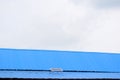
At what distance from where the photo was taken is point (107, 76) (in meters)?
25.7

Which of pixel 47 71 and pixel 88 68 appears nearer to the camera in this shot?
pixel 47 71

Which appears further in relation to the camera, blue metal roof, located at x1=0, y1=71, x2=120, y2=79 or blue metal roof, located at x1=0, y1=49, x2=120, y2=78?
blue metal roof, located at x1=0, y1=49, x2=120, y2=78

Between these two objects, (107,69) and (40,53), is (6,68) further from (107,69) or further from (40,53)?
(107,69)

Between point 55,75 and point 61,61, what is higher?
point 61,61

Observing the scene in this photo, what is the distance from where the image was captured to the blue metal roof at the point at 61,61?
82.2 ft

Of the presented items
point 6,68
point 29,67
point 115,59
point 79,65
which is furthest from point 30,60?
point 115,59

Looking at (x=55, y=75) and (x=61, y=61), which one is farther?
(x=61, y=61)

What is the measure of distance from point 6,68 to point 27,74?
6.99ft

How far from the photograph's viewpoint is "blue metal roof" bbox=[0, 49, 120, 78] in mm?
25062

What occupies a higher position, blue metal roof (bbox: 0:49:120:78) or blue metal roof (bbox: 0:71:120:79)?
blue metal roof (bbox: 0:49:120:78)

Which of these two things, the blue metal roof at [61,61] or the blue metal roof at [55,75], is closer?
the blue metal roof at [55,75]

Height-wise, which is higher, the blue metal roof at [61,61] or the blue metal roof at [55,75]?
the blue metal roof at [61,61]

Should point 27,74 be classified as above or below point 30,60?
below

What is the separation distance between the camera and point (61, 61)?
87.8ft
